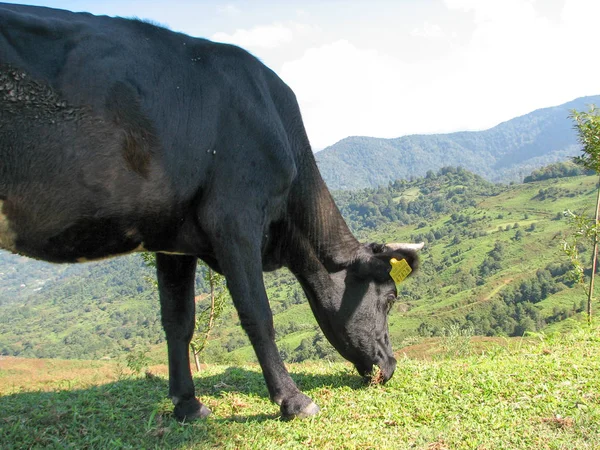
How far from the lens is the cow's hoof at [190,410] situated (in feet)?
18.0

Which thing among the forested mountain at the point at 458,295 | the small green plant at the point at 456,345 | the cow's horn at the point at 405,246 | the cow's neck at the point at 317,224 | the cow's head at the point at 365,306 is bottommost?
the forested mountain at the point at 458,295

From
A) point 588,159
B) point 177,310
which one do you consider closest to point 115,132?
point 177,310

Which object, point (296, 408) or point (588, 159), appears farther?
point (588, 159)

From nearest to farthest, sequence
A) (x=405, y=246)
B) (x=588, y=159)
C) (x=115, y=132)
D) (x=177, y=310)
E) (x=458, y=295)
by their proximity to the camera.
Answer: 1. (x=115, y=132)
2. (x=177, y=310)
3. (x=405, y=246)
4. (x=588, y=159)
5. (x=458, y=295)

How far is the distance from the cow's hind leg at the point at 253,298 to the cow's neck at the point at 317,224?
100 cm

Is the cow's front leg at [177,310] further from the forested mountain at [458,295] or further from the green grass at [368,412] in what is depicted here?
the forested mountain at [458,295]

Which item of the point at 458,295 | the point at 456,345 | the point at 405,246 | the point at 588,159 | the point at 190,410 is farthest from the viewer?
the point at 458,295

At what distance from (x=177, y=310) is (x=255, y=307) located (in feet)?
4.44

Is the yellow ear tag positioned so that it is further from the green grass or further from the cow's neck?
the green grass

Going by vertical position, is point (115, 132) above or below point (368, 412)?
above

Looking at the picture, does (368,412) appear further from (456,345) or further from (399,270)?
(456,345)

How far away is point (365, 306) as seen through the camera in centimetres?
621

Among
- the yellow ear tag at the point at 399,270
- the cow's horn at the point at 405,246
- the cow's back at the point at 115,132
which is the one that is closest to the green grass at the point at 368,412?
the yellow ear tag at the point at 399,270

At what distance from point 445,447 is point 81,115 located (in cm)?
380
